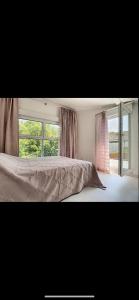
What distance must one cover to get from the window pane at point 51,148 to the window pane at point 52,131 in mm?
45

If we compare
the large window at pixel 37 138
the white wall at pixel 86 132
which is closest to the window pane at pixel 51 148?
the large window at pixel 37 138

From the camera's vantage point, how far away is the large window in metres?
0.99

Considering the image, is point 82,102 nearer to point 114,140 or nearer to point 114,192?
point 114,140

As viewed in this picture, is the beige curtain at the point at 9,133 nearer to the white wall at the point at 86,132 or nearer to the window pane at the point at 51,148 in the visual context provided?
the window pane at the point at 51,148

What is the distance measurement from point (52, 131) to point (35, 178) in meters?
0.40

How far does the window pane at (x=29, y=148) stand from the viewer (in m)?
0.98

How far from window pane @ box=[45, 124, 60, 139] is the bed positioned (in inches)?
6.5

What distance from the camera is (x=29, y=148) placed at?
3.25 feet

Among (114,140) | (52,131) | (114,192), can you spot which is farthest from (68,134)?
(114,192)
